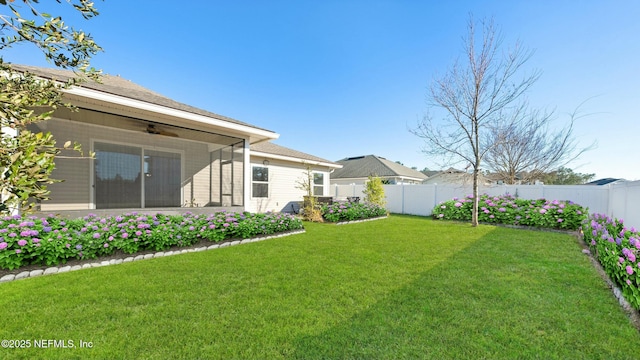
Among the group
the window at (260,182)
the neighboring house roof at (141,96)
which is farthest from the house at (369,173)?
the neighboring house roof at (141,96)

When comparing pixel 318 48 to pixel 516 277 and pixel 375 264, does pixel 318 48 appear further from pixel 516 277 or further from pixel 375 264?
pixel 516 277

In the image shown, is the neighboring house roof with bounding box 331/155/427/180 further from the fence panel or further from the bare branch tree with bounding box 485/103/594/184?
the fence panel

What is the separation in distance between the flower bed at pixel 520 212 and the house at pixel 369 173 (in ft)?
28.0

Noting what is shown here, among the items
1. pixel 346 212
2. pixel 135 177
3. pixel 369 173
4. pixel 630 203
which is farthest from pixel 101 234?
pixel 369 173

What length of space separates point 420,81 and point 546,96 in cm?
638

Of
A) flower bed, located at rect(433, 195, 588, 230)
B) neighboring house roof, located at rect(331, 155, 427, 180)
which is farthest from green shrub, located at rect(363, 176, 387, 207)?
neighboring house roof, located at rect(331, 155, 427, 180)

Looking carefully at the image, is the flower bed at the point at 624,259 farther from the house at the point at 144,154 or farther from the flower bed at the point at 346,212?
the house at the point at 144,154

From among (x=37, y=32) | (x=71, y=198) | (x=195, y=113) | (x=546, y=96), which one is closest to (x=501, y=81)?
(x=546, y=96)

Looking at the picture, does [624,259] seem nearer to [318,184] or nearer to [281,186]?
[281,186]

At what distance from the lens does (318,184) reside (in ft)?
45.8

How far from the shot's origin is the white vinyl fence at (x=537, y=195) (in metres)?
4.98

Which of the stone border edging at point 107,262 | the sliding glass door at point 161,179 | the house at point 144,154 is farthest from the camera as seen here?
the sliding glass door at point 161,179

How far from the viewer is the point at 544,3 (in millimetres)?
7332

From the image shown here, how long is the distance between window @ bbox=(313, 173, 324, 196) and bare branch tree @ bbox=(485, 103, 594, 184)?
1011cm
